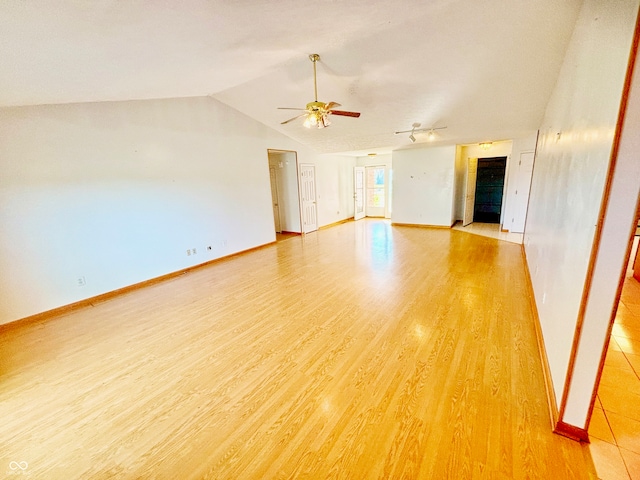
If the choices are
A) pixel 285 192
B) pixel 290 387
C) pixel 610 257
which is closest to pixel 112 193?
pixel 290 387

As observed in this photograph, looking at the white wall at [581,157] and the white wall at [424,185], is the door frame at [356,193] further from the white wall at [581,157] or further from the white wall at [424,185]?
the white wall at [581,157]

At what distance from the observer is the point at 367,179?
10.3m

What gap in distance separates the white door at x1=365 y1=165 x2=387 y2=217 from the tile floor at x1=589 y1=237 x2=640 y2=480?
26.5 feet

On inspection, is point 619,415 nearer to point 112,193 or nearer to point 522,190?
point 112,193

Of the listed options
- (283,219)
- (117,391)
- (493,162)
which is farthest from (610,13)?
(493,162)

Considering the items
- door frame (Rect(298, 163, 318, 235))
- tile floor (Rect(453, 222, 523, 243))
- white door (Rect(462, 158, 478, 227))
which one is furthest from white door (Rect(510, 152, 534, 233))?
door frame (Rect(298, 163, 318, 235))

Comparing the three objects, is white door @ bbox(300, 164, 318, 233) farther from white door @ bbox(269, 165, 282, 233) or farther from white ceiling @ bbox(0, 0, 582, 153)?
white ceiling @ bbox(0, 0, 582, 153)

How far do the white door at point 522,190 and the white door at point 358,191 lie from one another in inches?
191

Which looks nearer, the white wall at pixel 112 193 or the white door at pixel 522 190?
the white wall at pixel 112 193

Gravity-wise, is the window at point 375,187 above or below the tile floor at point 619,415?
above

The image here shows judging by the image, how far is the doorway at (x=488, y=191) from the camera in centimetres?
883

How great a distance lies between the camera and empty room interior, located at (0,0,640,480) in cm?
149

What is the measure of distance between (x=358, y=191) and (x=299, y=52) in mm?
7244

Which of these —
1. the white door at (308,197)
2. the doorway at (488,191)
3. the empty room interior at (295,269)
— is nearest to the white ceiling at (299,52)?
the empty room interior at (295,269)
